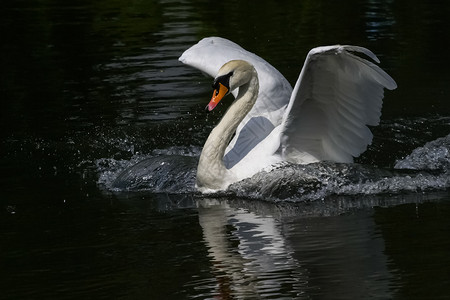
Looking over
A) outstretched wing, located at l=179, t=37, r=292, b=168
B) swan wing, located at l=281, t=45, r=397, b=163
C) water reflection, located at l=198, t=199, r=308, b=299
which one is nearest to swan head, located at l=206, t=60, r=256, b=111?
outstretched wing, located at l=179, t=37, r=292, b=168

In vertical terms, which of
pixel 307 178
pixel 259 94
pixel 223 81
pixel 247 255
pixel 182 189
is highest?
pixel 223 81

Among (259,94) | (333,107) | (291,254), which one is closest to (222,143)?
(333,107)

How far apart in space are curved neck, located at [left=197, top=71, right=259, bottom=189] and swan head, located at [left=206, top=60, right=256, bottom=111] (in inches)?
4.0

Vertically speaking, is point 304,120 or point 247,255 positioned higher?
point 304,120

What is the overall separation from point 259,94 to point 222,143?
1.12 metres

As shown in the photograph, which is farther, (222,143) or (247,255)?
(222,143)

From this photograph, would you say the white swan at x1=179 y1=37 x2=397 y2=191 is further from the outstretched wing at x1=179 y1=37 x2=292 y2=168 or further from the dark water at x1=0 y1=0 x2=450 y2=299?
the dark water at x1=0 y1=0 x2=450 y2=299

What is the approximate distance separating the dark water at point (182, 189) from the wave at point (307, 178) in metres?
0.04

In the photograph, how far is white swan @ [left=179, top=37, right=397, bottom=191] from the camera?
8.43 metres

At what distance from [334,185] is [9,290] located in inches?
123

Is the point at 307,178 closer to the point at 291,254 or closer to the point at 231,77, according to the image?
the point at 231,77

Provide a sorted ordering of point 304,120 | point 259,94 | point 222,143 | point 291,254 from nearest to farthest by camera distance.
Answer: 1. point 291,254
2. point 304,120
3. point 222,143
4. point 259,94

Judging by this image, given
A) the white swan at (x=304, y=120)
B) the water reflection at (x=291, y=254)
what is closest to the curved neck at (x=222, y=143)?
the white swan at (x=304, y=120)

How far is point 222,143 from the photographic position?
9266 mm
